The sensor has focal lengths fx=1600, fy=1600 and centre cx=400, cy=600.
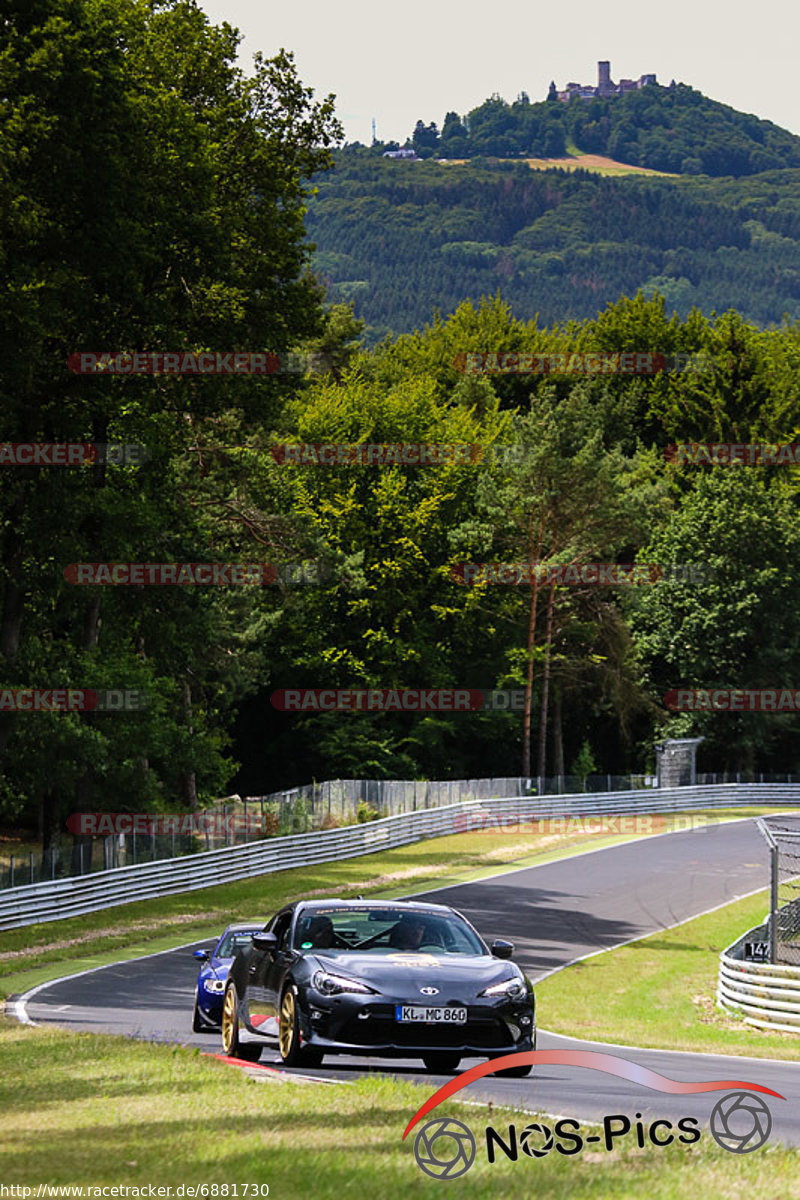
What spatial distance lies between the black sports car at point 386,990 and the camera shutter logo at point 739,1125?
4.90 ft

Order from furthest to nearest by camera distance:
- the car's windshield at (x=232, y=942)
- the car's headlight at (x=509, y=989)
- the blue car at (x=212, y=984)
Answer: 1. the car's windshield at (x=232, y=942)
2. the blue car at (x=212, y=984)
3. the car's headlight at (x=509, y=989)

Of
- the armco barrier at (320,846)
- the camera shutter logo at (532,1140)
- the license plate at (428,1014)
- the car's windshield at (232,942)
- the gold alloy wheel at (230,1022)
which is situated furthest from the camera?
the armco barrier at (320,846)

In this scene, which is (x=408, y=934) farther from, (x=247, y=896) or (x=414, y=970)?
(x=247, y=896)

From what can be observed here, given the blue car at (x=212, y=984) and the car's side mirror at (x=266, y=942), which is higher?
the car's side mirror at (x=266, y=942)

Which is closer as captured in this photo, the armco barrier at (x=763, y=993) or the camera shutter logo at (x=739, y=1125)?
the camera shutter logo at (x=739, y=1125)

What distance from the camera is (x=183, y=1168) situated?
25.2 ft

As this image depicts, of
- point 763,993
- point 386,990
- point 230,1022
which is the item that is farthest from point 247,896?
point 386,990

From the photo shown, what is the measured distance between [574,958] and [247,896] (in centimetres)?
1041

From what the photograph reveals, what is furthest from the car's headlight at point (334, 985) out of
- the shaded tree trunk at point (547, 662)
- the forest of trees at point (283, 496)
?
the shaded tree trunk at point (547, 662)

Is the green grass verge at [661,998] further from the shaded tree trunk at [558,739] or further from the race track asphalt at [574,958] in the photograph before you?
the shaded tree trunk at [558,739]

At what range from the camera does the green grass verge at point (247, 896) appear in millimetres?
27766

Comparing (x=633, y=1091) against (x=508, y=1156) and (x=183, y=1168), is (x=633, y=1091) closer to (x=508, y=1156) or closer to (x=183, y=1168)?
(x=508, y=1156)

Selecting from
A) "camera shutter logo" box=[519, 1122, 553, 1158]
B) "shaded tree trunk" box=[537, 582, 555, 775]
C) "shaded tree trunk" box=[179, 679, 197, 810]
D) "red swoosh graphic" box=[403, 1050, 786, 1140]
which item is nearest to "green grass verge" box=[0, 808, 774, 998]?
"shaded tree trunk" box=[179, 679, 197, 810]

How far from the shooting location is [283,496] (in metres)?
59.6
